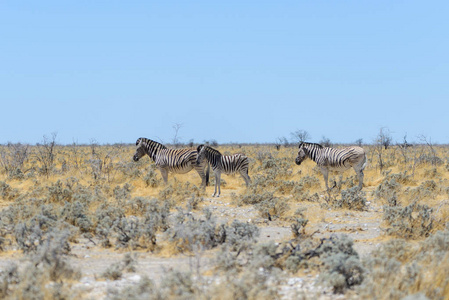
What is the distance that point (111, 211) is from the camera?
1197 centimetres

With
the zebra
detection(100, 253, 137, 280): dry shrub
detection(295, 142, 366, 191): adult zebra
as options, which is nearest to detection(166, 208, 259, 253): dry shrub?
detection(100, 253, 137, 280): dry shrub

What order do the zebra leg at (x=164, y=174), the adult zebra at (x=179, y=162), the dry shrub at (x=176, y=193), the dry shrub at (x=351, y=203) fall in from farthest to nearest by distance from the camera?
the zebra leg at (x=164, y=174) < the adult zebra at (x=179, y=162) < the dry shrub at (x=176, y=193) < the dry shrub at (x=351, y=203)

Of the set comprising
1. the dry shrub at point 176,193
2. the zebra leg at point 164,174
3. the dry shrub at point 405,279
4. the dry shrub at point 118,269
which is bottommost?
the dry shrub at point 118,269

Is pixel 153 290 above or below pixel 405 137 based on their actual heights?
below

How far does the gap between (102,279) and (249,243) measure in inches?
95.5

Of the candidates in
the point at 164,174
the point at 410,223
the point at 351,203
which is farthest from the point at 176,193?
the point at 410,223

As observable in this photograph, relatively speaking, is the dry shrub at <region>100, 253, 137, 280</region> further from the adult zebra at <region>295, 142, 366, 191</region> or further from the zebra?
the adult zebra at <region>295, 142, 366, 191</region>

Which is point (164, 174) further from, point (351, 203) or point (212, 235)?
point (212, 235)

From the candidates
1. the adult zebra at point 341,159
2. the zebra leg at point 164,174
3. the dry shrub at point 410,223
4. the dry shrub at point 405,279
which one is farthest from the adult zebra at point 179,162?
the dry shrub at point 405,279

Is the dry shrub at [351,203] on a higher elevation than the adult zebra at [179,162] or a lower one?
lower

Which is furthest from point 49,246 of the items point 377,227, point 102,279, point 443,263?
point 377,227

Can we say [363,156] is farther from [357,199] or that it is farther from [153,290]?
[153,290]

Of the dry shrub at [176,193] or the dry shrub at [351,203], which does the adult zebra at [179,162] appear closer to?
the dry shrub at [176,193]

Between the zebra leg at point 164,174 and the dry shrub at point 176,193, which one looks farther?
the zebra leg at point 164,174
